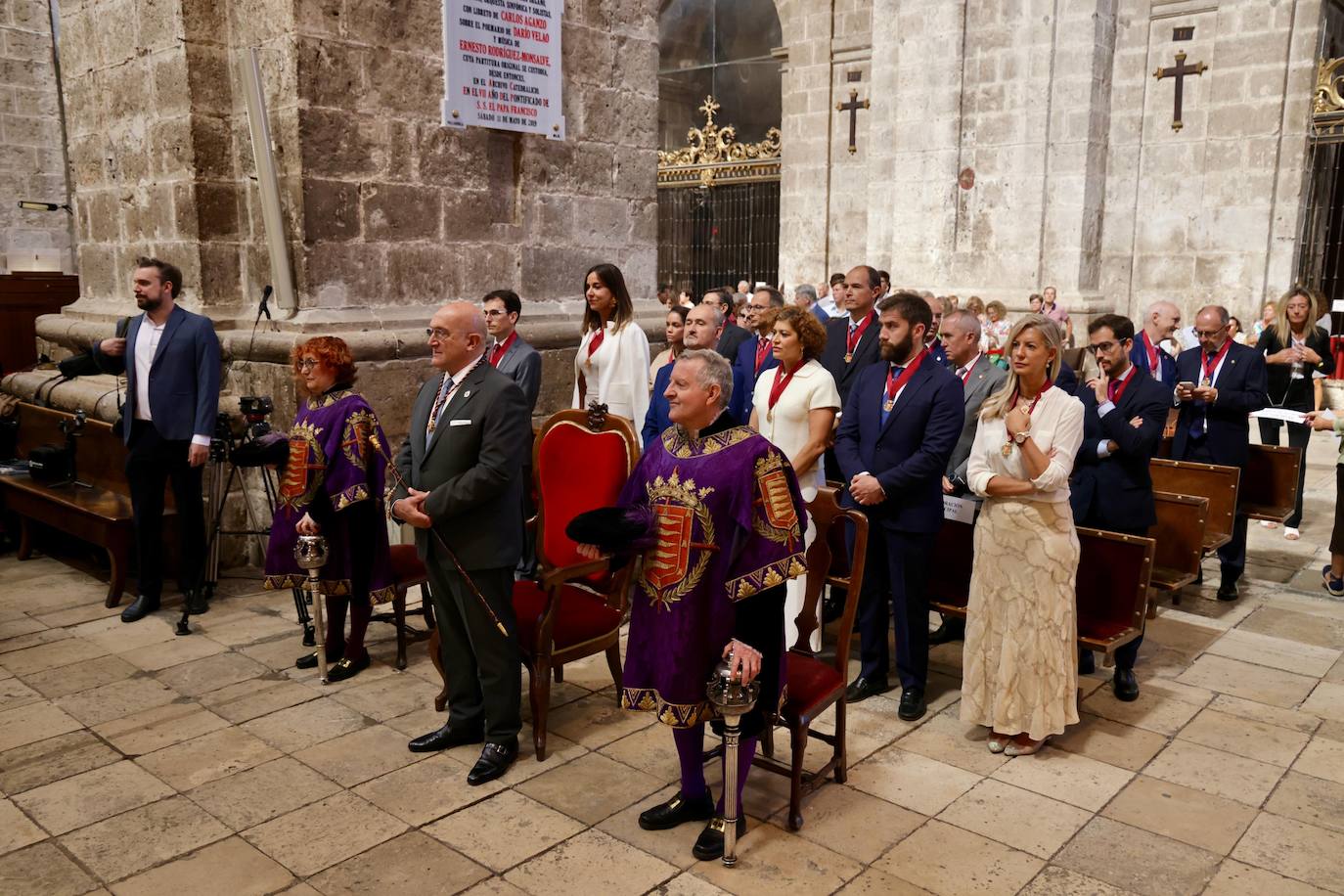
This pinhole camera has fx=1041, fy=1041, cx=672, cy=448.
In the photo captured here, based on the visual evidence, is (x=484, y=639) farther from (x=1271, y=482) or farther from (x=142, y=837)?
(x=1271, y=482)

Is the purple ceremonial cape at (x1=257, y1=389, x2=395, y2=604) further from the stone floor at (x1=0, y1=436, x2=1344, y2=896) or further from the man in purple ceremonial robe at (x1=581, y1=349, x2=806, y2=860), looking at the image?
the man in purple ceremonial robe at (x1=581, y1=349, x2=806, y2=860)

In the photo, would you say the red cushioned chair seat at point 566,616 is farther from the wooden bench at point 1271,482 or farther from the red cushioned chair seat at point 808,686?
the wooden bench at point 1271,482

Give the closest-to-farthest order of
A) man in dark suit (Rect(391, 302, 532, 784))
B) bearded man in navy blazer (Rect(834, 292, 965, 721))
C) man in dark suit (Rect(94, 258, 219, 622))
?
man in dark suit (Rect(391, 302, 532, 784))
bearded man in navy blazer (Rect(834, 292, 965, 721))
man in dark suit (Rect(94, 258, 219, 622))

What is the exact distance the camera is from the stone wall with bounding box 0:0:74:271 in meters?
9.48

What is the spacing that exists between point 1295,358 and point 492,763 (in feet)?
21.0

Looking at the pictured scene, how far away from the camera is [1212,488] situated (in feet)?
19.0

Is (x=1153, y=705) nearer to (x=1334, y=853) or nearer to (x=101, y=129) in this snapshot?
(x=1334, y=853)

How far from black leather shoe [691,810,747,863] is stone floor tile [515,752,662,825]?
0.40 metres

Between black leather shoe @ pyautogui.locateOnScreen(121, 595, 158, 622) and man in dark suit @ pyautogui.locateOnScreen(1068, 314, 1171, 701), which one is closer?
man in dark suit @ pyautogui.locateOnScreen(1068, 314, 1171, 701)

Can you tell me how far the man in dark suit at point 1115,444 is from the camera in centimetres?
473

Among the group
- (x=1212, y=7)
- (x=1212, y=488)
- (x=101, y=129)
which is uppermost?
(x=1212, y=7)

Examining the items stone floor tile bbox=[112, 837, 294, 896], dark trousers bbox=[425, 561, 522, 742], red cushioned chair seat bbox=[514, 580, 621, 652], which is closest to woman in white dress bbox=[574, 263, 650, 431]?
red cushioned chair seat bbox=[514, 580, 621, 652]

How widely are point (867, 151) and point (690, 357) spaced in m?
12.8

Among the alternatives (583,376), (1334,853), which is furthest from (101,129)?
(1334,853)
